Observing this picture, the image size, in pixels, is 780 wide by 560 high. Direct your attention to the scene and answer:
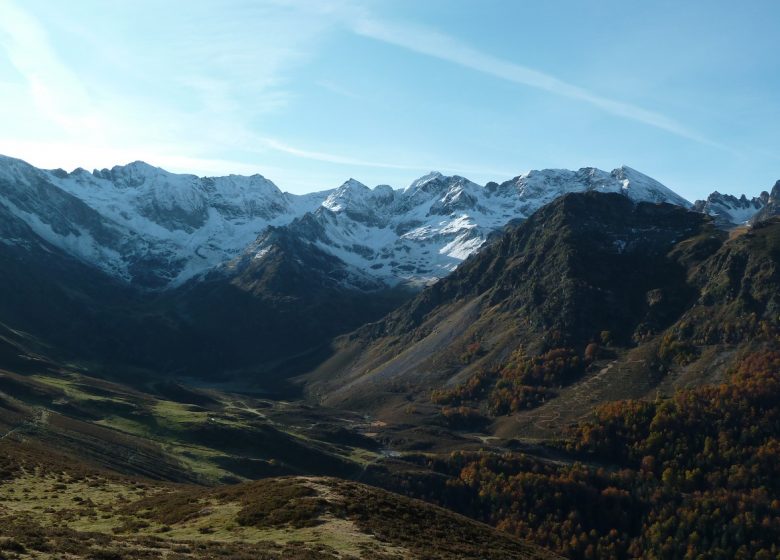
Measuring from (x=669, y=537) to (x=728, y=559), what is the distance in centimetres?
1505

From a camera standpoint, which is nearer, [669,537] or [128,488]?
[128,488]

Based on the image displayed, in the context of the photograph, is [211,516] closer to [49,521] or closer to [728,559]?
[49,521]

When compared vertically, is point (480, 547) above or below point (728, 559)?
above

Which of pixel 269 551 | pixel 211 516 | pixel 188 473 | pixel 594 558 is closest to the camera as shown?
pixel 269 551

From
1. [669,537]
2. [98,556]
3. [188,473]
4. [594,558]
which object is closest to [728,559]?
[669,537]

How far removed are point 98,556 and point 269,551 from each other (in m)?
11.0

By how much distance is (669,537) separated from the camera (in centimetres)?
19988

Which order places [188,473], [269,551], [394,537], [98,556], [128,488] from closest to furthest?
[98,556], [269,551], [394,537], [128,488], [188,473]

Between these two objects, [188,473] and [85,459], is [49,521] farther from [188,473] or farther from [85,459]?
[188,473]

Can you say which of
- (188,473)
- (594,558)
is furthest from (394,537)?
(594,558)

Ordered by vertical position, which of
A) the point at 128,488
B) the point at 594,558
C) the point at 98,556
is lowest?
the point at 594,558

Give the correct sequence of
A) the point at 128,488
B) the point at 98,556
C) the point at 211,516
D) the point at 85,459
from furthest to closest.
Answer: the point at 85,459
the point at 128,488
the point at 211,516
the point at 98,556

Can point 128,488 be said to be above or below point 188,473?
above

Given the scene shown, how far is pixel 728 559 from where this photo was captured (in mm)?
191500
